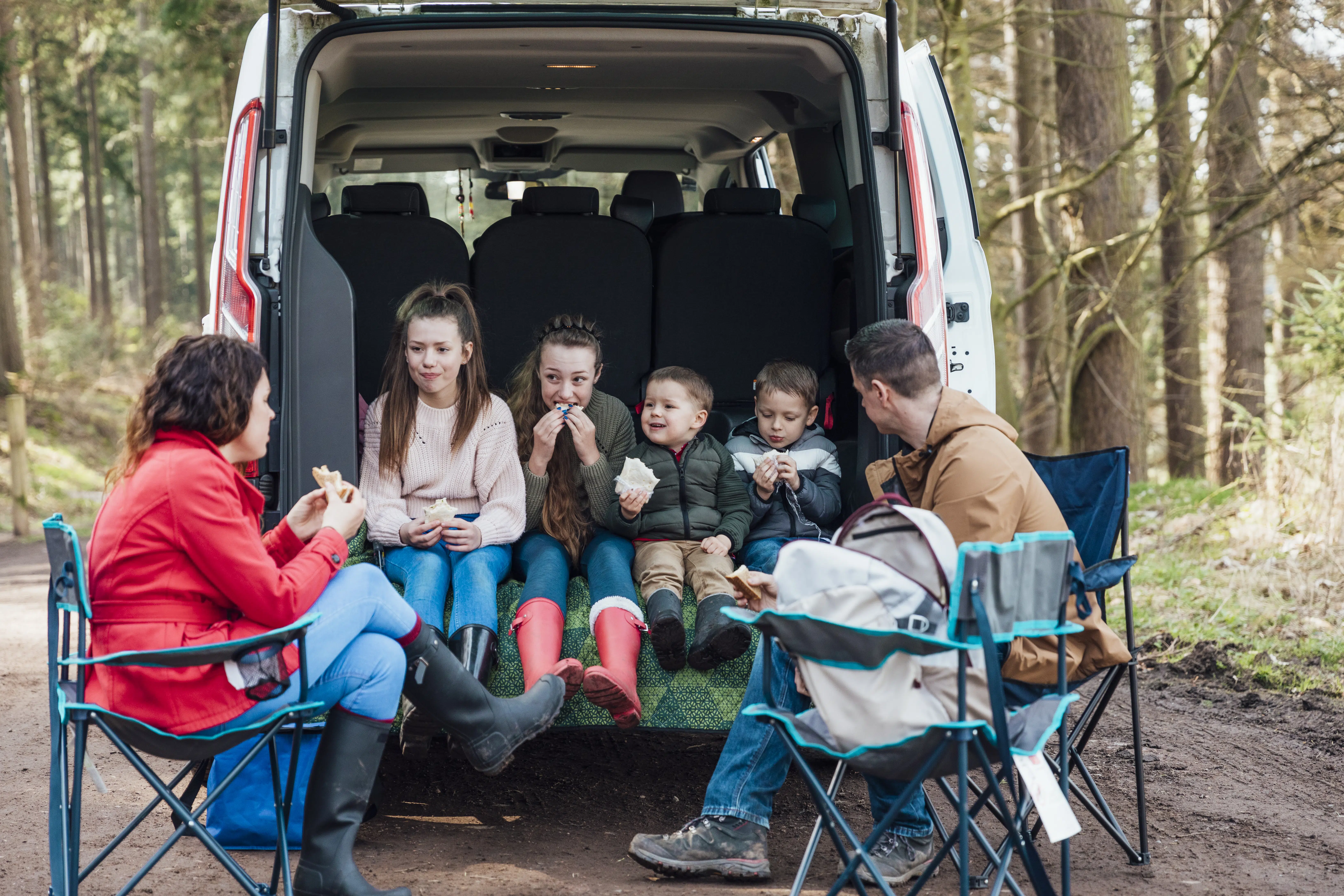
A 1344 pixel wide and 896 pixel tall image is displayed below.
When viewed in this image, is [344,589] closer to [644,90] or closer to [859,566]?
→ [859,566]

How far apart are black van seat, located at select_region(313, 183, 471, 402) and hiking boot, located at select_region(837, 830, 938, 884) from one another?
2173mm

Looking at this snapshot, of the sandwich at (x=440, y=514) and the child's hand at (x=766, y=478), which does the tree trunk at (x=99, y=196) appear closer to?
the sandwich at (x=440, y=514)

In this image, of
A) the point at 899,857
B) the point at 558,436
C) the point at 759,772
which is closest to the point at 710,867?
the point at 759,772

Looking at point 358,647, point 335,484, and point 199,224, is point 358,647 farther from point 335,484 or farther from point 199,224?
point 199,224

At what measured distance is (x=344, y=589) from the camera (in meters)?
2.47

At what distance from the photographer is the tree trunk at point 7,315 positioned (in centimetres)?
1281

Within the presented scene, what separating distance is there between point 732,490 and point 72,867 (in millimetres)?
1949

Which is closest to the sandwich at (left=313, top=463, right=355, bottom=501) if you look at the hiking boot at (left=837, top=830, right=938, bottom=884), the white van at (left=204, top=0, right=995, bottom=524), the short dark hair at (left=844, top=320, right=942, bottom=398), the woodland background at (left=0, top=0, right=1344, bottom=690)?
the white van at (left=204, top=0, right=995, bottom=524)

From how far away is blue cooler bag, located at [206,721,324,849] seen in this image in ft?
9.21

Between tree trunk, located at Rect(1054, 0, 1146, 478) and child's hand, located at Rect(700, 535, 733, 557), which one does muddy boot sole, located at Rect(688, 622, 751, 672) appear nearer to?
child's hand, located at Rect(700, 535, 733, 557)

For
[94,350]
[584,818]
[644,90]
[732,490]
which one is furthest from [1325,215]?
[94,350]

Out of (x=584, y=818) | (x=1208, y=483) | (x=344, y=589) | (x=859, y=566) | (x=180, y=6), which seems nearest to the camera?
(x=859, y=566)

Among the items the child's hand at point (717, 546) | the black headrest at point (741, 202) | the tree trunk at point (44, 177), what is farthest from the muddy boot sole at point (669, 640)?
the tree trunk at point (44, 177)

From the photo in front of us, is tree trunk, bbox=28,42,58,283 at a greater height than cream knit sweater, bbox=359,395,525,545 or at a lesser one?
greater
